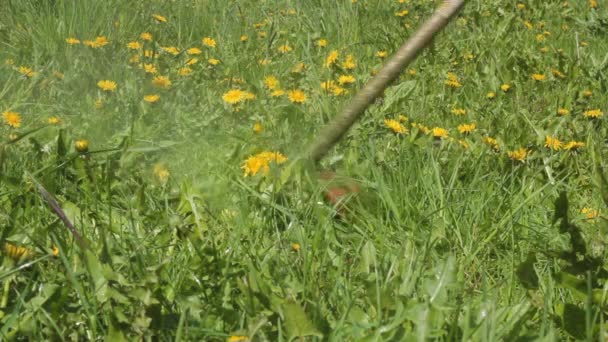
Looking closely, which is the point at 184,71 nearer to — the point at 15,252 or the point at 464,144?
the point at 464,144

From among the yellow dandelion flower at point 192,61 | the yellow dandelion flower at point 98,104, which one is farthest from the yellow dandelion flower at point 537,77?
the yellow dandelion flower at point 98,104

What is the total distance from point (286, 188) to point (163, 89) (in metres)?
1.08

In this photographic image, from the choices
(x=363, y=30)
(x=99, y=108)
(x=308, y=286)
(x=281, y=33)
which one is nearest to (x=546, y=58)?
(x=363, y=30)

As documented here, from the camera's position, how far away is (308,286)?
1675 mm

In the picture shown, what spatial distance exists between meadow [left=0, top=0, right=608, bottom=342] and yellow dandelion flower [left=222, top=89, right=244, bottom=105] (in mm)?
12

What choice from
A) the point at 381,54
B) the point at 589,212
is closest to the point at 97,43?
the point at 381,54

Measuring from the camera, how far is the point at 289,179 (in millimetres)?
2240

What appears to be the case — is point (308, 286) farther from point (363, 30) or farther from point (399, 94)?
point (363, 30)

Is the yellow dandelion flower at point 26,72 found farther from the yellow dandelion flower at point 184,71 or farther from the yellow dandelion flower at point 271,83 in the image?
the yellow dandelion flower at point 271,83

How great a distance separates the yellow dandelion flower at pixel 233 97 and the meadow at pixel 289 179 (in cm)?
1

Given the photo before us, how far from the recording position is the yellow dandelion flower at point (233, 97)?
3.06 meters

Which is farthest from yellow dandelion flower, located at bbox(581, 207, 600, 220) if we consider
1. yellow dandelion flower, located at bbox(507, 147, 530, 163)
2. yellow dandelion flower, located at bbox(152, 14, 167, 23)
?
yellow dandelion flower, located at bbox(152, 14, 167, 23)

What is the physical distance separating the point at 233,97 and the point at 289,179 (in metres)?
0.90

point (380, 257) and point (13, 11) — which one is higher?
point (380, 257)
